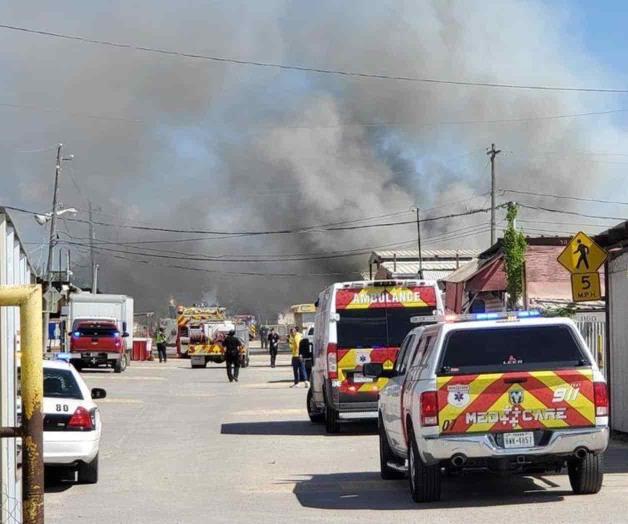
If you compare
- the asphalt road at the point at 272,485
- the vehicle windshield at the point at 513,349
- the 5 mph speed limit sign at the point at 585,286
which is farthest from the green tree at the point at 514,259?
the vehicle windshield at the point at 513,349

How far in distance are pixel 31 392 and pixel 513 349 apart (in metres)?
6.46

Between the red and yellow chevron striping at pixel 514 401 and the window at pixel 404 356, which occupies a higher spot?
the window at pixel 404 356

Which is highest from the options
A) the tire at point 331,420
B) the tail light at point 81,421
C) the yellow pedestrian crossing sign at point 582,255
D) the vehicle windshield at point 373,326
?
the yellow pedestrian crossing sign at point 582,255

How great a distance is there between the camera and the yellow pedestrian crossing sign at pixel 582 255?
16875 millimetres

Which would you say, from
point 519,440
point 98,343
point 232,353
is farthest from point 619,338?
point 98,343

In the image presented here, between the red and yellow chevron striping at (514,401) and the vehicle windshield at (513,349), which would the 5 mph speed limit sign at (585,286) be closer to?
the vehicle windshield at (513,349)

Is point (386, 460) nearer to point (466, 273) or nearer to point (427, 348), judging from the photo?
point (427, 348)

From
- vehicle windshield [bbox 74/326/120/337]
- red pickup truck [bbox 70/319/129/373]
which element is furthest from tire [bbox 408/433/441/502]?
vehicle windshield [bbox 74/326/120/337]

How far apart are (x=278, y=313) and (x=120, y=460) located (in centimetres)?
8296

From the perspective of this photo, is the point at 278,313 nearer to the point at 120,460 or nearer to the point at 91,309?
the point at 91,309

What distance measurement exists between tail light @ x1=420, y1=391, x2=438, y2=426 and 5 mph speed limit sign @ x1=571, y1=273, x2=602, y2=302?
7.00m

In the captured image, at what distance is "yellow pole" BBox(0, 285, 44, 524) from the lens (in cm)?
500

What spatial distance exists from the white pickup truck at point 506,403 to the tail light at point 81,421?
3.74 metres

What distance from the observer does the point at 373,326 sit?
18.4 meters
